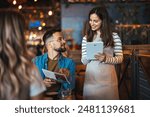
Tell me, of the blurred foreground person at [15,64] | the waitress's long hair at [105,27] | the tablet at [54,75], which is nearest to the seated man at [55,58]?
the tablet at [54,75]

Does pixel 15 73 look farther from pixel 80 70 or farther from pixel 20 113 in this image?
pixel 80 70

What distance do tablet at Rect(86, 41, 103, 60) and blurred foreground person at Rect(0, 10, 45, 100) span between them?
2.59 ft

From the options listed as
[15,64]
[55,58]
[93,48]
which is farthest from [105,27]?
[15,64]

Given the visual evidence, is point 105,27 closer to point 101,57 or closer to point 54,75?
point 101,57

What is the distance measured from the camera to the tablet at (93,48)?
2143mm

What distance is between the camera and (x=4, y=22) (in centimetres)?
139

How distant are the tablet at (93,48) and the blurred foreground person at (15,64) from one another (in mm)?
790

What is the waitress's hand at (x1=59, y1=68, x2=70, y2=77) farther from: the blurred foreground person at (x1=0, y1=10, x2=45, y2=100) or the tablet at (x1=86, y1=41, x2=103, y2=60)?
the blurred foreground person at (x1=0, y1=10, x2=45, y2=100)

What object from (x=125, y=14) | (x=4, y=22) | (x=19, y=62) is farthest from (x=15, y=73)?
(x=125, y=14)

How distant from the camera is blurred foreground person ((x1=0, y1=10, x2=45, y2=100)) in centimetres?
138

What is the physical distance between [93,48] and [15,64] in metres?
0.86

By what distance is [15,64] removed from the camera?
4.55ft

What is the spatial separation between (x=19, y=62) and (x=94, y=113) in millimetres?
630

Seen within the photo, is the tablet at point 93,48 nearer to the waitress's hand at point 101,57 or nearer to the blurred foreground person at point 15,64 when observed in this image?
the waitress's hand at point 101,57
